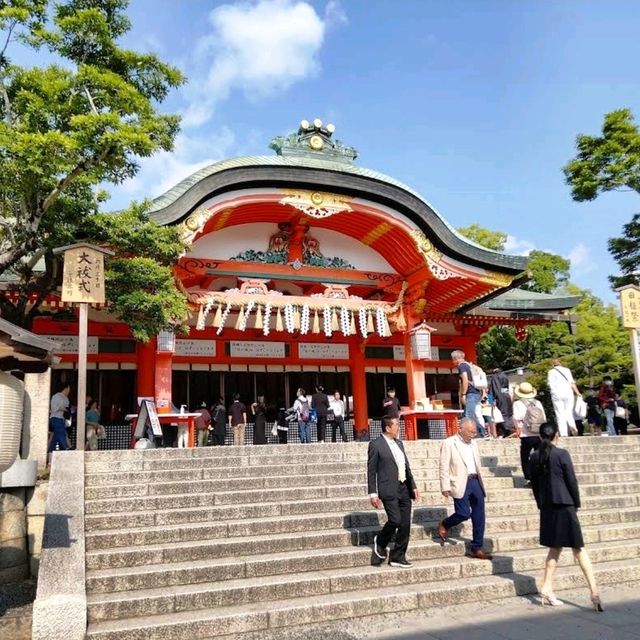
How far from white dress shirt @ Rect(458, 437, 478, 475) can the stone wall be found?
15.8 ft

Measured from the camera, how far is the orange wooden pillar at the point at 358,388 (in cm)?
1581

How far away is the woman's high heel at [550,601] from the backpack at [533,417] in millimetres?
2702

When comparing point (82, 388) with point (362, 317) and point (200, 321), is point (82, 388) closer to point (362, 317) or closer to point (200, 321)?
point (200, 321)

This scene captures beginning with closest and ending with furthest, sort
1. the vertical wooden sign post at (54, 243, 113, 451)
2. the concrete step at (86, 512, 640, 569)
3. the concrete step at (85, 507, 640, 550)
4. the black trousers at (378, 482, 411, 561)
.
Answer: the concrete step at (86, 512, 640, 569) → the black trousers at (378, 482, 411, 561) → the concrete step at (85, 507, 640, 550) → the vertical wooden sign post at (54, 243, 113, 451)

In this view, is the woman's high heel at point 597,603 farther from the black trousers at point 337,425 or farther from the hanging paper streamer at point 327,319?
the black trousers at point 337,425

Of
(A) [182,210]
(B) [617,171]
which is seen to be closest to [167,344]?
(A) [182,210]

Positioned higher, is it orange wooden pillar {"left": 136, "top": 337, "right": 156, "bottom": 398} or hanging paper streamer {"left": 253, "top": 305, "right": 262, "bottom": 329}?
hanging paper streamer {"left": 253, "top": 305, "right": 262, "bottom": 329}

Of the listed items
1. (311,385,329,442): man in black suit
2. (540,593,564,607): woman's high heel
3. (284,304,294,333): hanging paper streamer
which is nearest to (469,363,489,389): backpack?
(311,385,329,442): man in black suit

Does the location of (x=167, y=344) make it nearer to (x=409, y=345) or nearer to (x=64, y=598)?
(x=409, y=345)

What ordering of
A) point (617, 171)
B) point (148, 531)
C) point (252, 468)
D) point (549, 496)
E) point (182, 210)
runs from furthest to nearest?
point (617, 171)
point (182, 210)
point (252, 468)
point (148, 531)
point (549, 496)

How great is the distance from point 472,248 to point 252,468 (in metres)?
8.56

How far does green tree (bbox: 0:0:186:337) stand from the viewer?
792cm

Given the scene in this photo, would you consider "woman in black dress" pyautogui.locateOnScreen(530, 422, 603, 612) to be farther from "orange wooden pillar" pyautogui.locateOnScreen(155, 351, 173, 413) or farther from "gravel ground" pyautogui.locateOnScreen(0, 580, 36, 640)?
"orange wooden pillar" pyautogui.locateOnScreen(155, 351, 173, 413)

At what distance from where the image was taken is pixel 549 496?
515 cm
